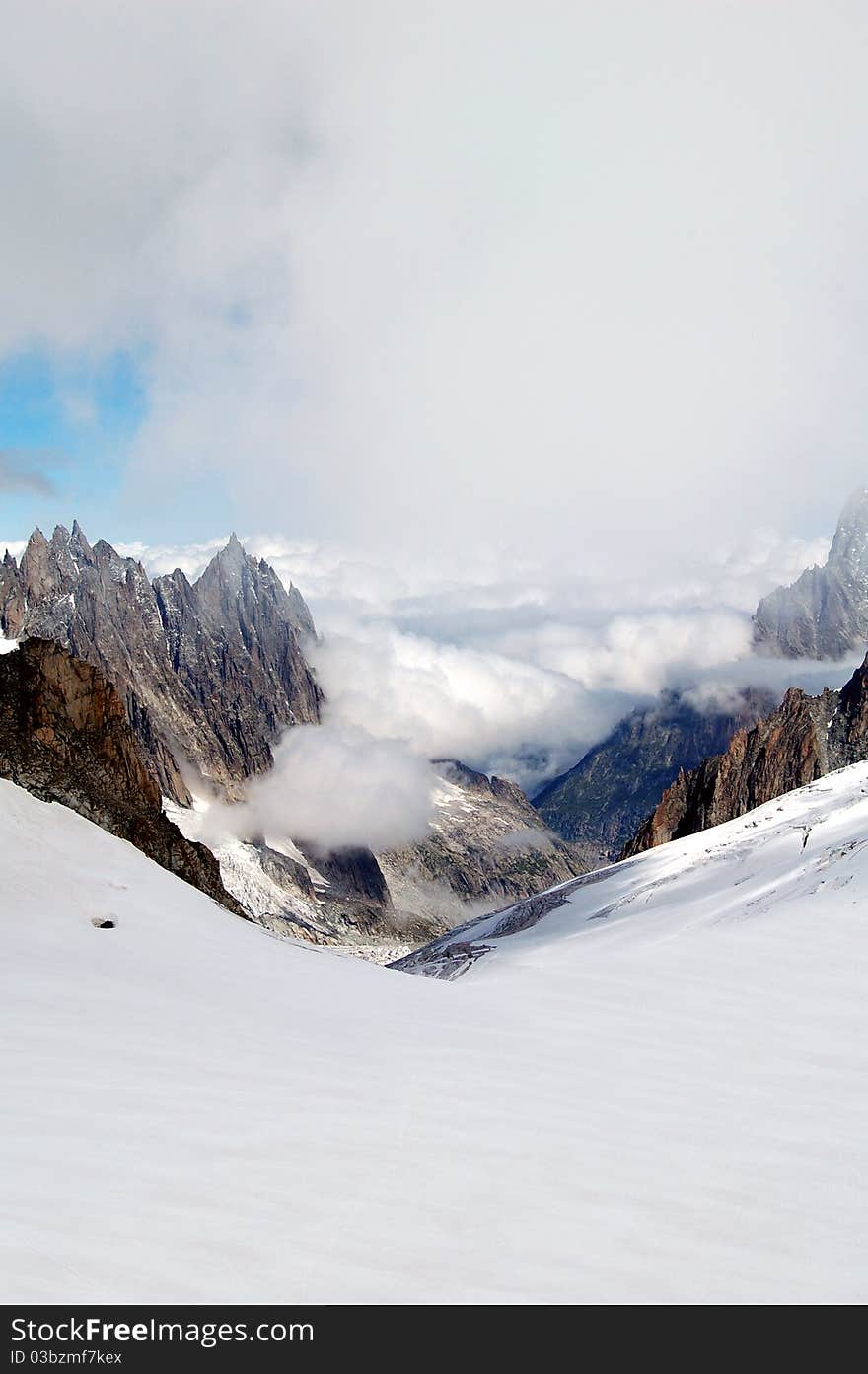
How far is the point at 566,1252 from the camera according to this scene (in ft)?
21.8

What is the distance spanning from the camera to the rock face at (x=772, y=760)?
155250 mm

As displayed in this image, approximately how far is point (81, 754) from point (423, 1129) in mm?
47208

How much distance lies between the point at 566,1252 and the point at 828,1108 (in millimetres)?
5671

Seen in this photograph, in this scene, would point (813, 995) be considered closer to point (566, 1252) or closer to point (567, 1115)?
point (567, 1115)

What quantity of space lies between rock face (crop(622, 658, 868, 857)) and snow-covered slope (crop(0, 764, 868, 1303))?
5656 inches

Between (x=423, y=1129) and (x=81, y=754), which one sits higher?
(x=81, y=754)

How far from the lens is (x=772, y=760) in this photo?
16562 cm

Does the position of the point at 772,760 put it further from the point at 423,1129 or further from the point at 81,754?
the point at 423,1129

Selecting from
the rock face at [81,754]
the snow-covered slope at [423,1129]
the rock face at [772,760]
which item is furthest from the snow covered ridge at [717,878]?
the rock face at [772,760]

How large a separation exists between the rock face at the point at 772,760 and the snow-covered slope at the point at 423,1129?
14367 cm

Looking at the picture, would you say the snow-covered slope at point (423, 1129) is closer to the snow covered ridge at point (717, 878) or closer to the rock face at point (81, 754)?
the rock face at point (81, 754)

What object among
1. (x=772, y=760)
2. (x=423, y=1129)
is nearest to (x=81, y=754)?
(x=423, y=1129)

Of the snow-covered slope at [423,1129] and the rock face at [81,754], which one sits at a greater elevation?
the rock face at [81,754]

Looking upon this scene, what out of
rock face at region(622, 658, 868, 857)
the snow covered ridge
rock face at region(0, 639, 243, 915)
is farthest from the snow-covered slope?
rock face at region(622, 658, 868, 857)
